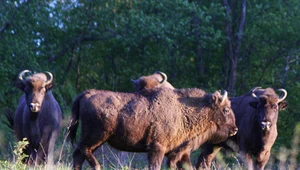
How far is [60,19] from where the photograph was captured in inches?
1081

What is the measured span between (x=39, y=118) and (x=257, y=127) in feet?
15.5

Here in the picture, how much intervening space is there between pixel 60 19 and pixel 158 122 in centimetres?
1680

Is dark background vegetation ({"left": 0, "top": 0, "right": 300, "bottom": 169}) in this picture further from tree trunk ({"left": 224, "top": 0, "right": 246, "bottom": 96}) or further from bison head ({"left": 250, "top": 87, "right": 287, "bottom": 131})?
bison head ({"left": 250, "top": 87, "right": 287, "bottom": 131})

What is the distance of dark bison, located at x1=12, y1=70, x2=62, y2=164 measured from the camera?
13594 mm

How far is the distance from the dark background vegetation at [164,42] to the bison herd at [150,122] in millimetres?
10202

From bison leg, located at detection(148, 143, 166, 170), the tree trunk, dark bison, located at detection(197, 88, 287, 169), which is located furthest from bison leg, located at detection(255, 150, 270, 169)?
the tree trunk

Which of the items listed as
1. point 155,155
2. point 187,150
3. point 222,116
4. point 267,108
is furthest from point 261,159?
point 155,155

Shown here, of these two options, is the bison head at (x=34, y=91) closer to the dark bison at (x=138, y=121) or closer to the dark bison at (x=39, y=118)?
the dark bison at (x=39, y=118)

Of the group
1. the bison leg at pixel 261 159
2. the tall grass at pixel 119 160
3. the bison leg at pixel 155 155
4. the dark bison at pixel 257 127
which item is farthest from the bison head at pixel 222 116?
the bison leg at pixel 261 159

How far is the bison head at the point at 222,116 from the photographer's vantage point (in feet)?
40.4

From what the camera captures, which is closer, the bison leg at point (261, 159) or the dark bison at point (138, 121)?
the dark bison at point (138, 121)

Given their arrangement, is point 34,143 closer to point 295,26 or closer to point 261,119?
point 261,119

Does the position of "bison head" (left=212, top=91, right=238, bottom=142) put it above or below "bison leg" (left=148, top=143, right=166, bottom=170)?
above

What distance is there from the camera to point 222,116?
12.4 meters
